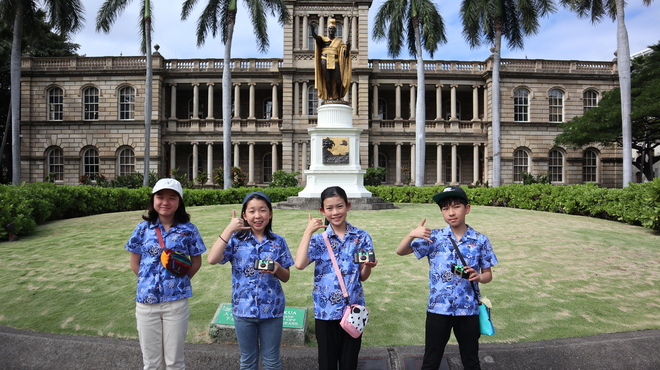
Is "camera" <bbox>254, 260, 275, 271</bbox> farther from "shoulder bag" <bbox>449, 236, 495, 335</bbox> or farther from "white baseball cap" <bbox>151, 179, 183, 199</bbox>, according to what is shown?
"shoulder bag" <bbox>449, 236, 495, 335</bbox>

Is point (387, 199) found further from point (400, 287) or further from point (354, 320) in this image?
point (354, 320)

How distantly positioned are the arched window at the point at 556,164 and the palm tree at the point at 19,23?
30641mm

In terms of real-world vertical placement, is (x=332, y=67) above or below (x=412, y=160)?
above

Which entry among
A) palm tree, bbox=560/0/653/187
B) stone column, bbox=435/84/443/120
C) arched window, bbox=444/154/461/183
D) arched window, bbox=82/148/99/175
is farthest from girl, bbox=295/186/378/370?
arched window, bbox=82/148/99/175

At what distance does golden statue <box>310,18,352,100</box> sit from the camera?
39.8 feet

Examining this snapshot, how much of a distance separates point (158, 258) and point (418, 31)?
2089cm

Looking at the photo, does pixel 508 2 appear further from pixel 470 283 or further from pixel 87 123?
pixel 87 123

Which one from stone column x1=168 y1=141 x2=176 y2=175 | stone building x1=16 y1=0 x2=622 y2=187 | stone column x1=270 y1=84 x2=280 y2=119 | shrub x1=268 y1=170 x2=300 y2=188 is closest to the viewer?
shrub x1=268 y1=170 x2=300 y2=188

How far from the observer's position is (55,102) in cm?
2814

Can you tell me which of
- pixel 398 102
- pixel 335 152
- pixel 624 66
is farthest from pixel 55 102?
pixel 624 66

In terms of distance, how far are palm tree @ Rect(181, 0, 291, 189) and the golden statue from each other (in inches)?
307

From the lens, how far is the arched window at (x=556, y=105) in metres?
28.5

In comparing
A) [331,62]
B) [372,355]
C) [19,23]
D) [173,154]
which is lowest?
[372,355]

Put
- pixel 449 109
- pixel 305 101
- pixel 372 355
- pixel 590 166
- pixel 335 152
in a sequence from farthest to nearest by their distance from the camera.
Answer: pixel 449 109
pixel 590 166
pixel 305 101
pixel 335 152
pixel 372 355
